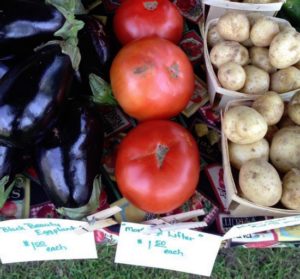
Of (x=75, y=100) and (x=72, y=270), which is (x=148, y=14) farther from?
(x=72, y=270)

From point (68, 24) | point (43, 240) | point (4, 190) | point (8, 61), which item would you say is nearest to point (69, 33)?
point (68, 24)

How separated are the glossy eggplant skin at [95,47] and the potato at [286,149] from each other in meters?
0.43

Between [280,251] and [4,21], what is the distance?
1.07m

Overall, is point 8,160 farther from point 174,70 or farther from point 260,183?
point 260,183

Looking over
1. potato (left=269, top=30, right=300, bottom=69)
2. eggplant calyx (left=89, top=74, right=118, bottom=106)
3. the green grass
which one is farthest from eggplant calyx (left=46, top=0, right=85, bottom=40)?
the green grass

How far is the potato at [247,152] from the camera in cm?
78

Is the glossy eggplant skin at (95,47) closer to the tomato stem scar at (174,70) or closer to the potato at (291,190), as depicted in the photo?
the tomato stem scar at (174,70)

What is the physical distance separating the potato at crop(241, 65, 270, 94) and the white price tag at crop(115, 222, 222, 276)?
335 millimetres

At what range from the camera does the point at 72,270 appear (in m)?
1.21

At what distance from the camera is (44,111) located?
2.33ft

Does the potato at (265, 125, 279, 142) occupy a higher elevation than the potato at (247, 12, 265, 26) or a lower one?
lower

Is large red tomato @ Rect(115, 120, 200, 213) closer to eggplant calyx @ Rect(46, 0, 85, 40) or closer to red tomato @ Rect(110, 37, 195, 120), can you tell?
red tomato @ Rect(110, 37, 195, 120)

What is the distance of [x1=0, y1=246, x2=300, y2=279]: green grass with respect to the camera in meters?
1.21

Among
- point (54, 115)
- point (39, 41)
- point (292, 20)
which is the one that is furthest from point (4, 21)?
point (292, 20)
